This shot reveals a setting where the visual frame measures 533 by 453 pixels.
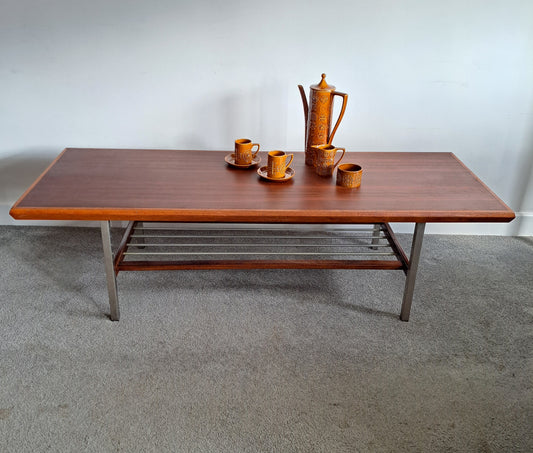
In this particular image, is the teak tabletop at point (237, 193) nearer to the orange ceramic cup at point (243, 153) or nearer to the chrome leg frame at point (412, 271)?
the orange ceramic cup at point (243, 153)

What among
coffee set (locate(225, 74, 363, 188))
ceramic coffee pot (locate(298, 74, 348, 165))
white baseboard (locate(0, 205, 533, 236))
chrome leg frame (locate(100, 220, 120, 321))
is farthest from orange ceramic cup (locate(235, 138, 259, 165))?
white baseboard (locate(0, 205, 533, 236))

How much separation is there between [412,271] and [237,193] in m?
0.83

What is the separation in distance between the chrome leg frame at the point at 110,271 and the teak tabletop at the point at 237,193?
0.14m

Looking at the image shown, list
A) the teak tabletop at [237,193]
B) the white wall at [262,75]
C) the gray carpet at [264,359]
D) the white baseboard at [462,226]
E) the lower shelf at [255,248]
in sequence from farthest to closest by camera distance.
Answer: the white baseboard at [462,226] → the white wall at [262,75] → the lower shelf at [255,248] → the teak tabletop at [237,193] → the gray carpet at [264,359]

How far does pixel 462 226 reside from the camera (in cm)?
313

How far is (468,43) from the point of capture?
2715 mm

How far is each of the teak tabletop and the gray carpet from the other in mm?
557

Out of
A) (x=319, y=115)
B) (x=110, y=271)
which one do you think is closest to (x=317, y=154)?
(x=319, y=115)

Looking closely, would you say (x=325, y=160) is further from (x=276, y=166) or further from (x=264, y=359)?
(x=264, y=359)

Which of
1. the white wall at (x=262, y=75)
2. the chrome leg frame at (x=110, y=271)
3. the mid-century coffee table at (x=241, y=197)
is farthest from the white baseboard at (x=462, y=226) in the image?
the chrome leg frame at (x=110, y=271)

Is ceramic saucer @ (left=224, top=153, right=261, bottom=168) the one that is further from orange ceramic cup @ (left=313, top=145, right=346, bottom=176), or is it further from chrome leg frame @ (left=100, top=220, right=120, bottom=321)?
chrome leg frame @ (left=100, top=220, right=120, bottom=321)

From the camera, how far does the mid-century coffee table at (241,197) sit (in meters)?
1.99

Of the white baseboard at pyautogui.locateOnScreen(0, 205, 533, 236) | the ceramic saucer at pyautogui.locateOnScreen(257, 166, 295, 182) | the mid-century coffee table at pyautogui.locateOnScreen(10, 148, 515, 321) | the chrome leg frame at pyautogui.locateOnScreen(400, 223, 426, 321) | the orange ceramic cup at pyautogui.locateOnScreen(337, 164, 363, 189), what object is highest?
the orange ceramic cup at pyautogui.locateOnScreen(337, 164, 363, 189)

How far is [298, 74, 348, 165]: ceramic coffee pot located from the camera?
231 centimetres
